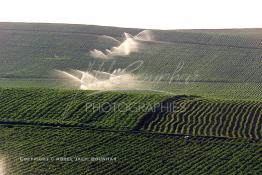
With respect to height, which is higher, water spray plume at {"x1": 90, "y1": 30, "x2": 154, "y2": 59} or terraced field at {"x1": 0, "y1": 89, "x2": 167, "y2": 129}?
water spray plume at {"x1": 90, "y1": 30, "x2": 154, "y2": 59}

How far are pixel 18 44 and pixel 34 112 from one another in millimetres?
45830

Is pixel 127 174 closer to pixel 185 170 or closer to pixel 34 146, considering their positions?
pixel 185 170

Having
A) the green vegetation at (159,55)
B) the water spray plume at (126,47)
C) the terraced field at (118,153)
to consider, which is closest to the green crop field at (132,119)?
the terraced field at (118,153)

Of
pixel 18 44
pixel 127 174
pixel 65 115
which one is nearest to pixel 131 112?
pixel 65 115

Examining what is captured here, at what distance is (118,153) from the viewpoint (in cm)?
3447

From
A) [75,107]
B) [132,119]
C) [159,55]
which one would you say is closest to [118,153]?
[132,119]

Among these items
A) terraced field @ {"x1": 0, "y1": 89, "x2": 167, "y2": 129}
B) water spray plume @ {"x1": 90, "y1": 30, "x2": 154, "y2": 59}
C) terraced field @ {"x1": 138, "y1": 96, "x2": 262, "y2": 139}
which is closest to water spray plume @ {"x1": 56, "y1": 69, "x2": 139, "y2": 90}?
terraced field @ {"x1": 0, "y1": 89, "x2": 167, "y2": 129}

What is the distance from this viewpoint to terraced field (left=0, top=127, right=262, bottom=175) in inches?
1258

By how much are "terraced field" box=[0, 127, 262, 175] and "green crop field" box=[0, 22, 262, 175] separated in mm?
66

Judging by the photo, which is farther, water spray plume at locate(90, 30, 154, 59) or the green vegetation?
water spray plume at locate(90, 30, 154, 59)

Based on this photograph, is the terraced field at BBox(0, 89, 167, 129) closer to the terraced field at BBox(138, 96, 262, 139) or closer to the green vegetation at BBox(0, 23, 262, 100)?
the terraced field at BBox(138, 96, 262, 139)

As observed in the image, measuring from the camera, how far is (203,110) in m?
43.4

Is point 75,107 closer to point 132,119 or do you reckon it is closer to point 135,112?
point 135,112

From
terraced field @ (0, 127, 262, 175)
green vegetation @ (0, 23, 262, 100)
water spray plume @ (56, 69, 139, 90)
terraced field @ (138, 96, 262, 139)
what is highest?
green vegetation @ (0, 23, 262, 100)
